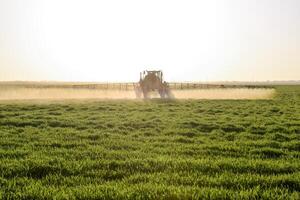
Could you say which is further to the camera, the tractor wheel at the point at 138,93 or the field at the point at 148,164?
the tractor wheel at the point at 138,93

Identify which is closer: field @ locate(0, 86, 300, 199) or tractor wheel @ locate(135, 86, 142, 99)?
field @ locate(0, 86, 300, 199)

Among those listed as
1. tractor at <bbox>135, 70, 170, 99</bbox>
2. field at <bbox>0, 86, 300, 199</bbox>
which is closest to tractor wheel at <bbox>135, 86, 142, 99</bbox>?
tractor at <bbox>135, 70, 170, 99</bbox>

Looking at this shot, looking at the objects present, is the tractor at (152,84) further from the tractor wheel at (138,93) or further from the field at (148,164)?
the field at (148,164)

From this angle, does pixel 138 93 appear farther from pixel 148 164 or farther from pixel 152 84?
pixel 148 164

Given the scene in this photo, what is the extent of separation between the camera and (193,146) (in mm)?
12914

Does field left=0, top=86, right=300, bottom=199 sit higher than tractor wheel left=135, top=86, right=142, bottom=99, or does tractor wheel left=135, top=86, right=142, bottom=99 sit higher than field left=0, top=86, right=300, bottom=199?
tractor wheel left=135, top=86, right=142, bottom=99

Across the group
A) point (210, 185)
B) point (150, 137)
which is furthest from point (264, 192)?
point (150, 137)

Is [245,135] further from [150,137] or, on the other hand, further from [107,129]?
[107,129]

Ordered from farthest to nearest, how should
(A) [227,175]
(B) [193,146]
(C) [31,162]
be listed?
1. (B) [193,146]
2. (C) [31,162]
3. (A) [227,175]

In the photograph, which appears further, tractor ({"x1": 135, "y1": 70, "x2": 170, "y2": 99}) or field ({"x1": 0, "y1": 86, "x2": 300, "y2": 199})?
tractor ({"x1": 135, "y1": 70, "x2": 170, "y2": 99})

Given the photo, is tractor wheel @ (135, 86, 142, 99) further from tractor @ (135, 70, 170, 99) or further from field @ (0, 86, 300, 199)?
field @ (0, 86, 300, 199)

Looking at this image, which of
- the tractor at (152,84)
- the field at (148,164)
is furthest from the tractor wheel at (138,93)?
the field at (148,164)

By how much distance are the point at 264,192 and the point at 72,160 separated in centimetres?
510

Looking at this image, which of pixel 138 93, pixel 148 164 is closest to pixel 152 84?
pixel 138 93
